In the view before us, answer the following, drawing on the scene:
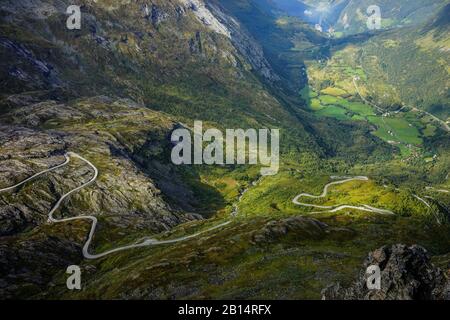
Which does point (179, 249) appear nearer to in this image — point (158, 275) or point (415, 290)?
point (158, 275)

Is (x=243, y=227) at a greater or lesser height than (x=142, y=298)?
greater
